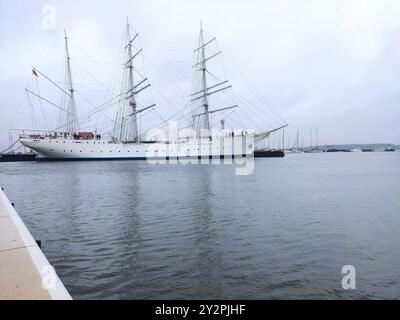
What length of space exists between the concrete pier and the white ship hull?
93323 millimetres

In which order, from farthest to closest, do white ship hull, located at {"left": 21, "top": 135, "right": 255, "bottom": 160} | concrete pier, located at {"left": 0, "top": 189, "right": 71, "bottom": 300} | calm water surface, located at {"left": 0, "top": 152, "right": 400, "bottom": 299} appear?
white ship hull, located at {"left": 21, "top": 135, "right": 255, "bottom": 160}
calm water surface, located at {"left": 0, "top": 152, "right": 400, "bottom": 299}
concrete pier, located at {"left": 0, "top": 189, "right": 71, "bottom": 300}

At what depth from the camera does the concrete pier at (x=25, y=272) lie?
16.8 feet

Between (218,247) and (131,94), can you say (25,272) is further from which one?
(131,94)

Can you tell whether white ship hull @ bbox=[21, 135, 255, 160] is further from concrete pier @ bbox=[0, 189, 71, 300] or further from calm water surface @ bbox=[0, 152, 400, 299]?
concrete pier @ bbox=[0, 189, 71, 300]

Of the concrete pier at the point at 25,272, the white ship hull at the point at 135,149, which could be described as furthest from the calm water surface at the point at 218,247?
the white ship hull at the point at 135,149

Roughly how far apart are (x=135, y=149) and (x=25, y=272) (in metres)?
106

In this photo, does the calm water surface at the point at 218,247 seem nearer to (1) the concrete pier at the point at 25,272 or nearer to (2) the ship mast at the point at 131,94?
(1) the concrete pier at the point at 25,272

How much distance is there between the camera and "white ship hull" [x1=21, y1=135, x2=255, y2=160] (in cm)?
10019

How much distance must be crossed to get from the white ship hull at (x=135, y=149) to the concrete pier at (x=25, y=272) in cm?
9332

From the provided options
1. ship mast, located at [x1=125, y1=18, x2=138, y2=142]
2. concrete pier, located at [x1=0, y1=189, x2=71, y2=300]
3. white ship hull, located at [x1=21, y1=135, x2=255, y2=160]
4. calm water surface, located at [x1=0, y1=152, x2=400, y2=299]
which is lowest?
calm water surface, located at [x1=0, y1=152, x2=400, y2=299]

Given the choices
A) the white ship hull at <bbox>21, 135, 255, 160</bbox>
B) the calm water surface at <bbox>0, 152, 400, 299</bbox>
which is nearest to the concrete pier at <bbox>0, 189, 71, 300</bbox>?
the calm water surface at <bbox>0, 152, 400, 299</bbox>

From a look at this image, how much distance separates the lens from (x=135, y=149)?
362ft
